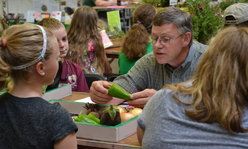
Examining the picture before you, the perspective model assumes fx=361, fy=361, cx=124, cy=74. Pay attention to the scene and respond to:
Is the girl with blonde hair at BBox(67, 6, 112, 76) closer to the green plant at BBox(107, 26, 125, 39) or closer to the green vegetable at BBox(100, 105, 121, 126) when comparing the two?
the green plant at BBox(107, 26, 125, 39)

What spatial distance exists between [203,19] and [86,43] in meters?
1.33

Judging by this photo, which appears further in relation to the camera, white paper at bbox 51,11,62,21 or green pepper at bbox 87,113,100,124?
white paper at bbox 51,11,62,21

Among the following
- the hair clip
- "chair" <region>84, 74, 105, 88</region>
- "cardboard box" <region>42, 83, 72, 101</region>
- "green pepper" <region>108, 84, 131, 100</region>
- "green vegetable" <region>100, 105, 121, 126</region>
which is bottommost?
"chair" <region>84, 74, 105, 88</region>

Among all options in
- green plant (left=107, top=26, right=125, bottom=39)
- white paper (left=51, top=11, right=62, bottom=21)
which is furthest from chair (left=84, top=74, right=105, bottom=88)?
white paper (left=51, top=11, right=62, bottom=21)

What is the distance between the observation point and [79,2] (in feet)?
22.6

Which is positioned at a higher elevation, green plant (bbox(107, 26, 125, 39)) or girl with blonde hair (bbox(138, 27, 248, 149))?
girl with blonde hair (bbox(138, 27, 248, 149))

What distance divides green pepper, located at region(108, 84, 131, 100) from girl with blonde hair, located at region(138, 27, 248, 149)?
2.53 feet

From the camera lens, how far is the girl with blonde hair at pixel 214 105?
142 centimetres

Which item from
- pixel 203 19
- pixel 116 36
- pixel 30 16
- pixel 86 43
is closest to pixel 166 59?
pixel 203 19

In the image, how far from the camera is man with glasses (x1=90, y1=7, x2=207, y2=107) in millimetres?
2484

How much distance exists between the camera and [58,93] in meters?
2.77

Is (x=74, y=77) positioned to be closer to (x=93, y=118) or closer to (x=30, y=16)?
(x=93, y=118)

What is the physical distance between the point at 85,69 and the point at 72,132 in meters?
2.49

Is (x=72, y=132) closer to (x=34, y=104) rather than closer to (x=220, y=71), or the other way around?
(x=34, y=104)
